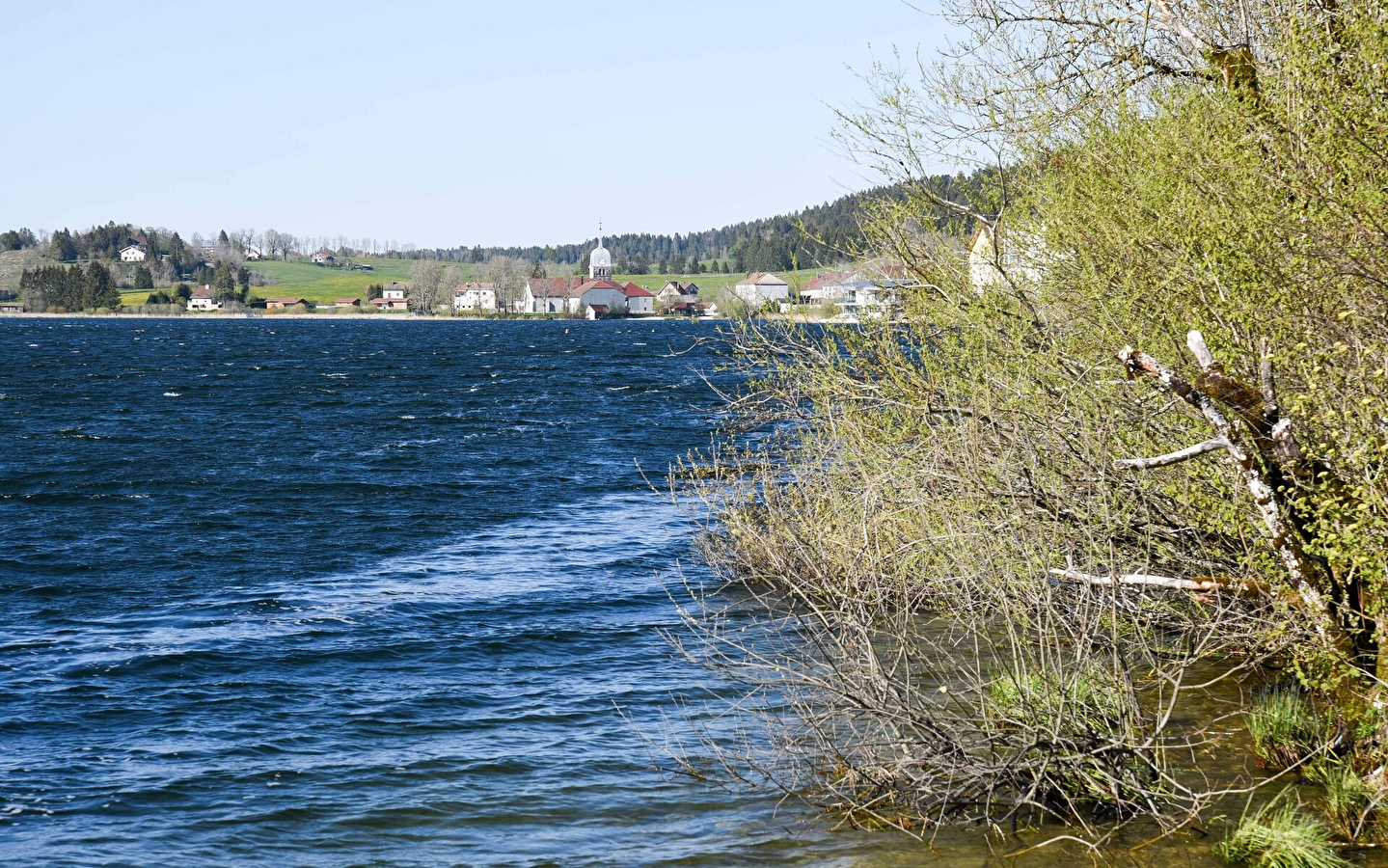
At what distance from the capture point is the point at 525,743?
39.9ft

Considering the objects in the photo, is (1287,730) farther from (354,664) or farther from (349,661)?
Result: (349,661)

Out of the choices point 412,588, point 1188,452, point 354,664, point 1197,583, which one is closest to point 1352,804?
point 1197,583

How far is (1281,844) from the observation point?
8125 mm

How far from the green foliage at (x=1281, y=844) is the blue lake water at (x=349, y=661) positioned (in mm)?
2175

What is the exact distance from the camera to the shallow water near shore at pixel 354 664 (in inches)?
393

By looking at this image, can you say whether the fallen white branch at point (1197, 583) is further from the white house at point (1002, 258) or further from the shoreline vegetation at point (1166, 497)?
the white house at point (1002, 258)

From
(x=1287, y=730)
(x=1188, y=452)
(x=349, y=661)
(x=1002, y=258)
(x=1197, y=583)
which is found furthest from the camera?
(x=349, y=661)

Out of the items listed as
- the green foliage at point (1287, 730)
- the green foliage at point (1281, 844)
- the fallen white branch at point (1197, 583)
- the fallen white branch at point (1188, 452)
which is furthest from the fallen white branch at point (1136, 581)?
the green foliage at point (1281, 844)

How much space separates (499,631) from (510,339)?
115 meters

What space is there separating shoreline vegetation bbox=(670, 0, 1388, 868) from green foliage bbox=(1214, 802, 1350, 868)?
0.07ft

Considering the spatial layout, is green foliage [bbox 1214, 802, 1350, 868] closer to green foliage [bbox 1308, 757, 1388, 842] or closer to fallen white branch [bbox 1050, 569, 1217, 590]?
green foliage [bbox 1308, 757, 1388, 842]

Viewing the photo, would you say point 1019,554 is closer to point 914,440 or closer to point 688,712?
point 914,440

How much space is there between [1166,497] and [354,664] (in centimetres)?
970

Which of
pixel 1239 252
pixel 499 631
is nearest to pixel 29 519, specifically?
pixel 499 631
